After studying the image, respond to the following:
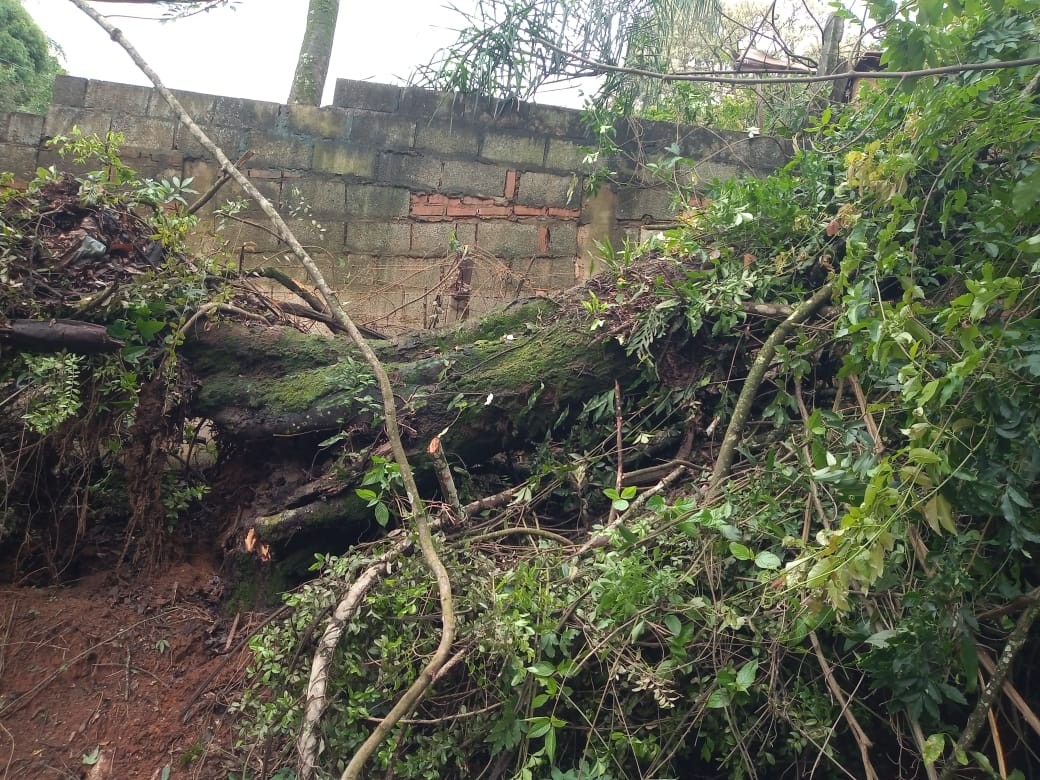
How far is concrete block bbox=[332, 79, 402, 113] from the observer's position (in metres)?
4.95

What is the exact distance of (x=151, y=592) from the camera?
119 inches

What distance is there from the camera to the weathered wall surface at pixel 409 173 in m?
4.68

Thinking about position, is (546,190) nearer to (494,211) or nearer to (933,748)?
(494,211)

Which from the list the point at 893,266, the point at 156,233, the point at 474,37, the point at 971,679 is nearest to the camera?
the point at 971,679

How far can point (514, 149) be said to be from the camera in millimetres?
5164

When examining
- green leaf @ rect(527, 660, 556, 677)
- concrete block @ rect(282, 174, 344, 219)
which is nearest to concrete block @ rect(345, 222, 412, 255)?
concrete block @ rect(282, 174, 344, 219)

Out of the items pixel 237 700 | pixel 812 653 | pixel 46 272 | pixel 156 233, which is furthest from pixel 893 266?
pixel 46 272

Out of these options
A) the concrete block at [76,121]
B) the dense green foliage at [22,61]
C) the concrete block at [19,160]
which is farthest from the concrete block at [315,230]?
the dense green foliage at [22,61]

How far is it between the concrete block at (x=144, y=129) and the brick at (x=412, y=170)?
1304 mm

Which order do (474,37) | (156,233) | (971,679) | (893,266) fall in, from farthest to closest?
(474,37) → (156,233) → (893,266) → (971,679)

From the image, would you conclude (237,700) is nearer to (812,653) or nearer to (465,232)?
(812,653)

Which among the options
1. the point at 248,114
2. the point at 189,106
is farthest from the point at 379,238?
the point at 189,106

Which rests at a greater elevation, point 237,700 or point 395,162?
point 395,162

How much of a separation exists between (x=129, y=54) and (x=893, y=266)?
3248 millimetres
